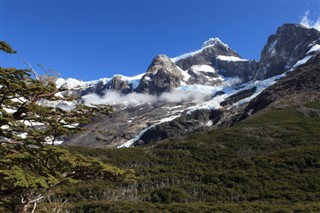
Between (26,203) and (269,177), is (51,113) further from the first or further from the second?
(269,177)

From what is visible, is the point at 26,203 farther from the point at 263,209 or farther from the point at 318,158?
the point at 318,158

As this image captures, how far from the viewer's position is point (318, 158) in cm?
18262

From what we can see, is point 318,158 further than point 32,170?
Yes

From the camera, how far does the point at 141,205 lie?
467 ft

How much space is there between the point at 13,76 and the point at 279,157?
7834 inches

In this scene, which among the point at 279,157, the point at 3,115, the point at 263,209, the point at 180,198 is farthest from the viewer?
the point at 279,157

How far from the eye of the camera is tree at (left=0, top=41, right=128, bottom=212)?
14.6 metres

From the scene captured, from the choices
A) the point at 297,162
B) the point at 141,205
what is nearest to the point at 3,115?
the point at 141,205

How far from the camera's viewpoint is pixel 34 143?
55.1 feet

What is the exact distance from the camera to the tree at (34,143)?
574 inches

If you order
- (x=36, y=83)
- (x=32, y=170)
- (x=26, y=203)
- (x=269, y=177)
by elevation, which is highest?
(x=269, y=177)

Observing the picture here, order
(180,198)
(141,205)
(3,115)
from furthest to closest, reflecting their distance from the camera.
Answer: (180,198), (141,205), (3,115)

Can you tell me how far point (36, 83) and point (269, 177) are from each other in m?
175

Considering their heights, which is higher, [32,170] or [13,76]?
[13,76]
